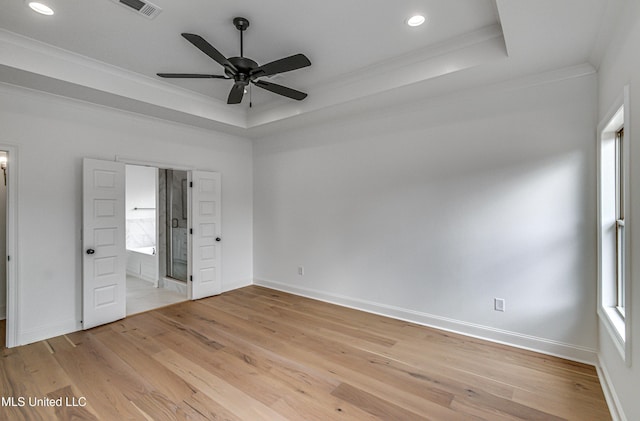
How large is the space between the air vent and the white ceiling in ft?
0.18

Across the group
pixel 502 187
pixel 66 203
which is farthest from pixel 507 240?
pixel 66 203

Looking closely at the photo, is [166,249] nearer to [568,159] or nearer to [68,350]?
[68,350]

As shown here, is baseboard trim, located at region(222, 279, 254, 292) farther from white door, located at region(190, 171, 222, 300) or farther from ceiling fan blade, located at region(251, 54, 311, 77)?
ceiling fan blade, located at region(251, 54, 311, 77)

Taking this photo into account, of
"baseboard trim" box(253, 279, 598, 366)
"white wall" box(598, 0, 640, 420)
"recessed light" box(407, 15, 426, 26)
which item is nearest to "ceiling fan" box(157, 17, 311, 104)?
"recessed light" box(407, 15, 426, 26)

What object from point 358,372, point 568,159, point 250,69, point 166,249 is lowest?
point 358,372

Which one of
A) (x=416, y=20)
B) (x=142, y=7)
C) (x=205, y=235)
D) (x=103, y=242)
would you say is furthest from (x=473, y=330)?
(x=103, y=242)

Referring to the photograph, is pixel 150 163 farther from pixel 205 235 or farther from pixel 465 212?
pixel 465 212

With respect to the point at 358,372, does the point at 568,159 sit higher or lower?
higher

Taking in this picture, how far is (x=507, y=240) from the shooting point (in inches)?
118

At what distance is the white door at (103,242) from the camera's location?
345 cm

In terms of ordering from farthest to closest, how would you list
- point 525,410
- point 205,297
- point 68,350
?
point 205,297 → point 68,350 → point 525,410

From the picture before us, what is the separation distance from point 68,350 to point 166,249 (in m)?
2.55

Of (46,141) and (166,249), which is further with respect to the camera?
(166,249)

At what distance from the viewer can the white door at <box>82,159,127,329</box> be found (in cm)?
345
